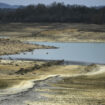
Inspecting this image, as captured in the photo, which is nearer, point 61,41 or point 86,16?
point 61,41

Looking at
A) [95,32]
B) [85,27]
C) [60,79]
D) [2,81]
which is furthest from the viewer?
[85,27]

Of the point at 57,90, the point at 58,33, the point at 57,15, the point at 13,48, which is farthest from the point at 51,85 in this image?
the point at 57,15

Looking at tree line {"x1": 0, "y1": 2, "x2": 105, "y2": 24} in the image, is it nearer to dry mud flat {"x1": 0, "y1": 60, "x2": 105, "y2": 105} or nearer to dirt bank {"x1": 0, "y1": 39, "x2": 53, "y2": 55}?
dirt bank {"x1": 0, "y1": 39, "x2": 53, "y2": 55}

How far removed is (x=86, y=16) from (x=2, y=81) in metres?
63.3

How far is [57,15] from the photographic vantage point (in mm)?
83688

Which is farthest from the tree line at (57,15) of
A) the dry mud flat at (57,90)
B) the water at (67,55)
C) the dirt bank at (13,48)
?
the dry mud flat at (57,90)

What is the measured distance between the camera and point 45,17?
8225 centimetres

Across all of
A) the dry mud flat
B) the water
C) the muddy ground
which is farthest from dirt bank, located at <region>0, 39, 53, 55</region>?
the dry mud flat

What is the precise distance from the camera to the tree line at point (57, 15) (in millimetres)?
77938

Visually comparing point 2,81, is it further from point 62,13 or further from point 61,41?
point 62,13

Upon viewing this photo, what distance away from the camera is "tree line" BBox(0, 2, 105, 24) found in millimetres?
77938

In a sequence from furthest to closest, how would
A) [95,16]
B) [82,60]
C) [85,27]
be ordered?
[95,16], [85,27], [82,60]

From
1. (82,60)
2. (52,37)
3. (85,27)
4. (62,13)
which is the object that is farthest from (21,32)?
(82,60)

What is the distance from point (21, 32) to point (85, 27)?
1325 cm
